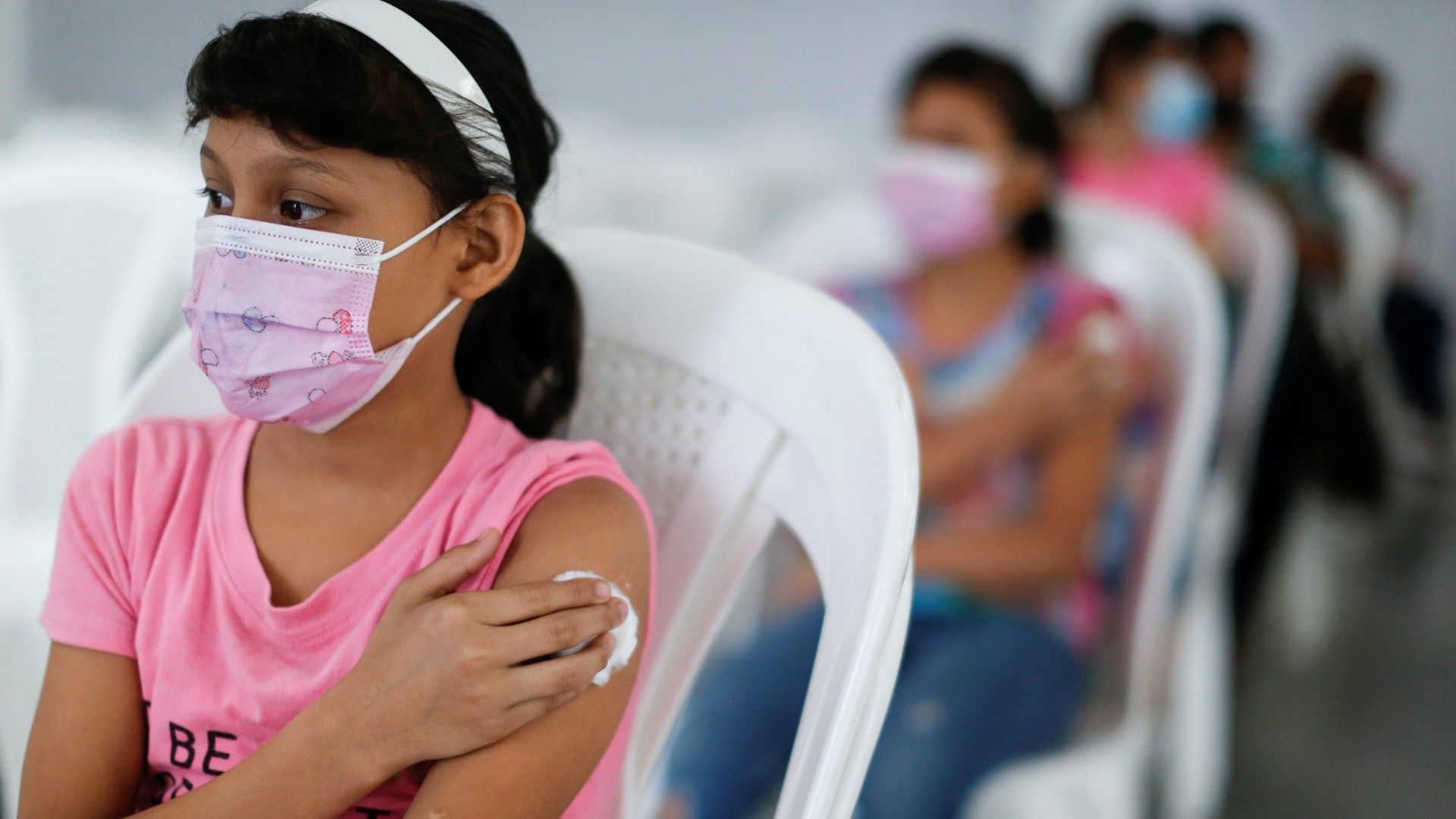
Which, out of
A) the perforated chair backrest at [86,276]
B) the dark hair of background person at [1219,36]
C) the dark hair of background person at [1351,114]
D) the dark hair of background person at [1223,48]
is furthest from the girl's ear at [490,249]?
the dark hair of background person at [1351,114]

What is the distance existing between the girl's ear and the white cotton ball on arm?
0.67 feet

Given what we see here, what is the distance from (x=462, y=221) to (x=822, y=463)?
0.28 m

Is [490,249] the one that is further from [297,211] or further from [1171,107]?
[1171,107]

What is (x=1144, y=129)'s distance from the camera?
274 centimetres

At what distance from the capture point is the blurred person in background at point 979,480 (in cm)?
126

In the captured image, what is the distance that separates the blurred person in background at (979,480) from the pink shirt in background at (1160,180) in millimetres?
863

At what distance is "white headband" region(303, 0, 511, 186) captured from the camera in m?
0.74

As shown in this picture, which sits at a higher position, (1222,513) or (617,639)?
(617,639)

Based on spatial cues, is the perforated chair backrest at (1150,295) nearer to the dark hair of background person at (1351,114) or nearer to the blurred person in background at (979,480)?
the blurred person in background at (979,480)

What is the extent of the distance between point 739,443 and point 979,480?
2.23 feet

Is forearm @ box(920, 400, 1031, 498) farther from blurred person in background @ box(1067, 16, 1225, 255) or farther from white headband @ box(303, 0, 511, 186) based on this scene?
blurred person in background @ box(1067, 16, 1225, 255)

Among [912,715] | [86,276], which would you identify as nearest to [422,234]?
[912,715]

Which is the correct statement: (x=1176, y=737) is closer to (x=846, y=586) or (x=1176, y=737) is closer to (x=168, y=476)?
(x=846, y=586)

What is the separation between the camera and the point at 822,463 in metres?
0.81
